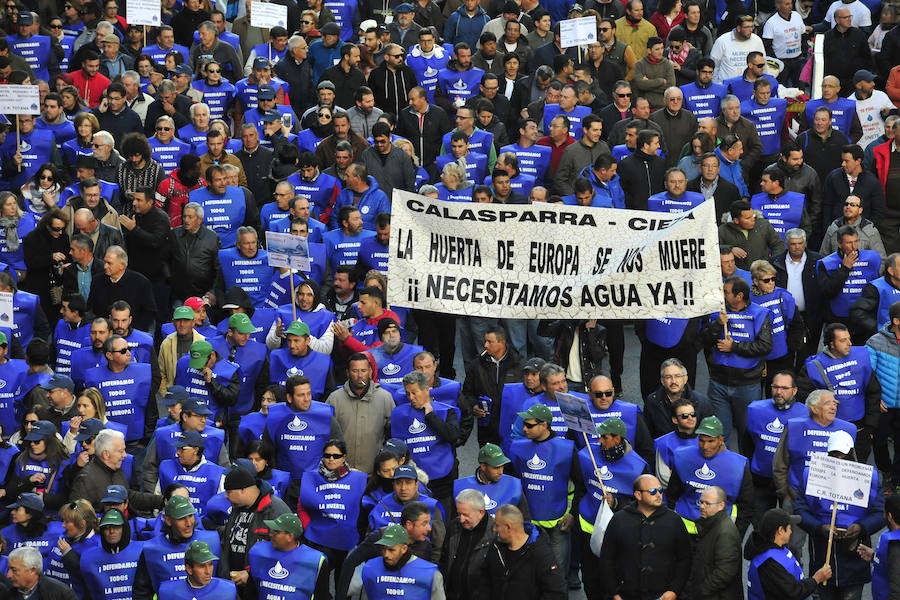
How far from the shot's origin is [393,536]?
11281mm

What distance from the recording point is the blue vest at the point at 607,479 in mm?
12844

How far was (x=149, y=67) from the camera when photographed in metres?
21.0

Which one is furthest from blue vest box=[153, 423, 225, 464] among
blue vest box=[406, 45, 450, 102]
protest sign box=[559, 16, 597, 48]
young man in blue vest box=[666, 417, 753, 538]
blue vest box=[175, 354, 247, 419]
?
protest sign box=[559, 16, 597, 48]

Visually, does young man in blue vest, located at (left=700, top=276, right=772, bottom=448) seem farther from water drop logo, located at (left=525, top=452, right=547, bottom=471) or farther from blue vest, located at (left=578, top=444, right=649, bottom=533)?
water drop logo, located at (left=525, top=452, right=547, bottom=471)

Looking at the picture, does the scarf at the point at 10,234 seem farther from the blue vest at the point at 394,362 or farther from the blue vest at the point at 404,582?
the blue vest at the point at 404,582

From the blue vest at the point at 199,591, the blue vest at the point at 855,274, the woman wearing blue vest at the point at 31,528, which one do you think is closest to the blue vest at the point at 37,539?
the woman wearing blue vest at the point at 31,528

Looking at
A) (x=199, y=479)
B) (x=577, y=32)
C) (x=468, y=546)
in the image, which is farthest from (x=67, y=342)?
(x=577, y=32)

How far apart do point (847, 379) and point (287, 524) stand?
553 centimetres

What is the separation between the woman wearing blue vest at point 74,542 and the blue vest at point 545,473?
3.36 meters

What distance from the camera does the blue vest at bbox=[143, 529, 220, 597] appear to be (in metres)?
11.9

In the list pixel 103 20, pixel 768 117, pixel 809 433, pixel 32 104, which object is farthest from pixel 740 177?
pixel 103 20

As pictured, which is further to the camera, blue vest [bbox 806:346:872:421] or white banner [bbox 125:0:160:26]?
white banner [bbox 125:0:160:26]

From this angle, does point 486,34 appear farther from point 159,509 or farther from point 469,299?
point 159,509

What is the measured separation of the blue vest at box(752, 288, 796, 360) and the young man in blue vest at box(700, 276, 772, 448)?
15 cm
